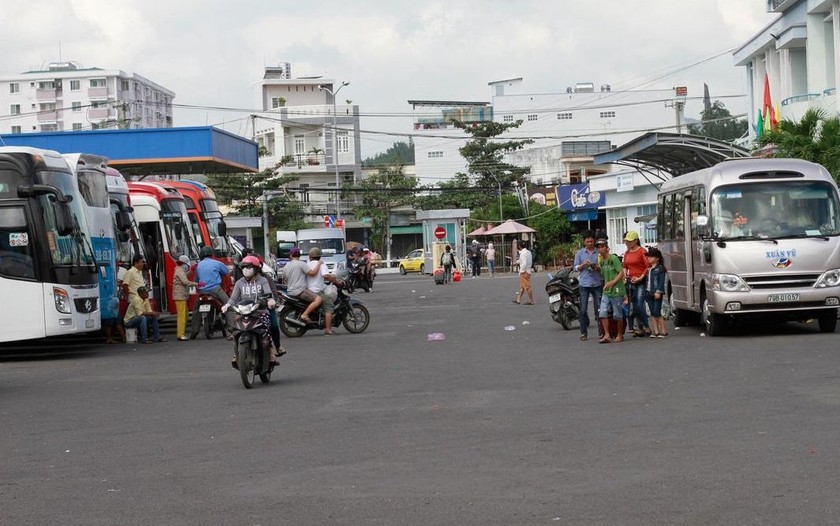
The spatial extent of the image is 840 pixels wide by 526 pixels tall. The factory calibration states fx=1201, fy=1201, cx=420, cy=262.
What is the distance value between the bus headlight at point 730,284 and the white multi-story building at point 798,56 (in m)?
18.1

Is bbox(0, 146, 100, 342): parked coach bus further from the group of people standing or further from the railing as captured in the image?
the railing

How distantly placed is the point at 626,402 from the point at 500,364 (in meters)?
4.93

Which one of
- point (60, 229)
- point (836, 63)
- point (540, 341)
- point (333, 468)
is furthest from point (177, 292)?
point (836, 63)

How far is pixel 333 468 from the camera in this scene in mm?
9219

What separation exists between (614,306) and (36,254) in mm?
9991

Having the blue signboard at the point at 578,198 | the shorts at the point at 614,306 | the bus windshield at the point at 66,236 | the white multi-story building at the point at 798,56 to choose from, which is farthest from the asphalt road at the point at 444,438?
the blue signboard at the point at 578,198

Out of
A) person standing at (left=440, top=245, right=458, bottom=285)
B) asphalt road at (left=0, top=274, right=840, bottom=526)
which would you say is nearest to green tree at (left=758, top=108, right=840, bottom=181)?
asphalt road at (left=0, top=274, right=840, bottom=526)

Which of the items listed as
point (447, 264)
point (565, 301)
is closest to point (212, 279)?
point (565, 301)

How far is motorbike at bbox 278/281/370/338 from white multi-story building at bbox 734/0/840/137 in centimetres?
1785

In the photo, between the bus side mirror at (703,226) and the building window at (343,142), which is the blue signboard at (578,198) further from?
the bus side mirror at (703,226)

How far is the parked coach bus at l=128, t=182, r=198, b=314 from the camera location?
28969 millimetres

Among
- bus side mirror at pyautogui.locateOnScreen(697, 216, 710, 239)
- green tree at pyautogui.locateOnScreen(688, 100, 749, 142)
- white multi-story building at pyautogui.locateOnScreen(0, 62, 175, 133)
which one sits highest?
white multi-story building at pyautogui.locateOnScreen(0, 62, 175, 133)

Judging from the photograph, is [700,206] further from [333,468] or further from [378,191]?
[378,191]

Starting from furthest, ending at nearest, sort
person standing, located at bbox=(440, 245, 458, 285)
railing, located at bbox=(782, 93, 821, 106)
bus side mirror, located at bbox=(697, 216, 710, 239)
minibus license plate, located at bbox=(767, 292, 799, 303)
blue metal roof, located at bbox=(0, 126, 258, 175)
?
person standing, located at bbox=(440, 245, 458, 285)
railing, located at bbox=(782, 93, 821, 106)
blue metal roof, located at bbox=(0, 126, 258, 175)
bus side mirror, located at bbox=(697, 216, 710, 239)
minibus license plate, located at bbox=(767, 292, 799, 303)
